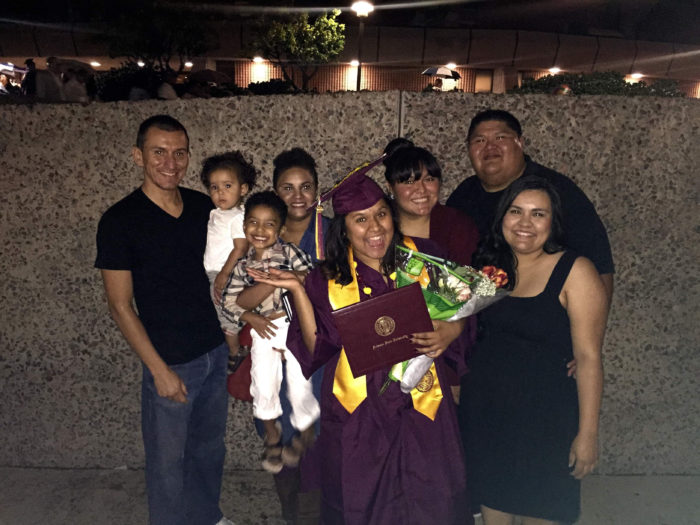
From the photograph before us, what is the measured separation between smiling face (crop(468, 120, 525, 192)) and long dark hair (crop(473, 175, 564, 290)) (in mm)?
415

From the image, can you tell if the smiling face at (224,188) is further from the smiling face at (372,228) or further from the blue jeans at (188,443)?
Answer: the smiling face at (372,228)

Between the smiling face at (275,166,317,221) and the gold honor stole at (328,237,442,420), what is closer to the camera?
the gold honor stole at (328,237,442,420)

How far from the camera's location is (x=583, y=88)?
3553 mm

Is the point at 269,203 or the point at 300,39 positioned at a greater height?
the point at 300,39

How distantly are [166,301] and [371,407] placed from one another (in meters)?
1.23

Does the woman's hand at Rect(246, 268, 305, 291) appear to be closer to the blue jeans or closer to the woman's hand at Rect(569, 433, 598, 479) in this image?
the blue jeans

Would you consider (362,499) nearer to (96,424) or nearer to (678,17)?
(96,424)

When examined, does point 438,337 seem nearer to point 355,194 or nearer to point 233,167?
point 355,194

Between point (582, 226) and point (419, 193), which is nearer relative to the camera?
point (419, 193)

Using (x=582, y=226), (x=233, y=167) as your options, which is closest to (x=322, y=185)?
(x=233, y=167)

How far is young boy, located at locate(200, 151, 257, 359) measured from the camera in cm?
Result: 265

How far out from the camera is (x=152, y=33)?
13844 mm

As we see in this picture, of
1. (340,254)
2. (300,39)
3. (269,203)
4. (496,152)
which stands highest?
(300,39)

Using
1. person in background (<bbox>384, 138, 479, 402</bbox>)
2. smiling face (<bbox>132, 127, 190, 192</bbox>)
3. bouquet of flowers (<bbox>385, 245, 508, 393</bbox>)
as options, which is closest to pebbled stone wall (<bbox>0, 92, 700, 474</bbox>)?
smiling face (<bbox>132, 127, 190, 192</bbox>)
